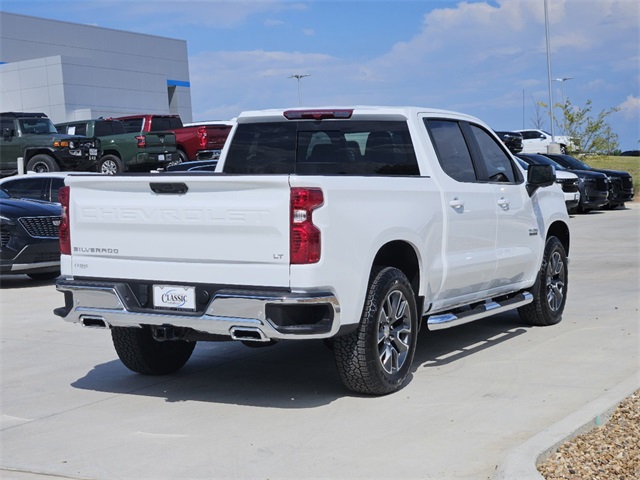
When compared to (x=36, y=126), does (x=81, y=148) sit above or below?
below

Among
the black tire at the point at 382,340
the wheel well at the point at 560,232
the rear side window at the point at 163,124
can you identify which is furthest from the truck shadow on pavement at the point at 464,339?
the rear side window at the point at 163,124

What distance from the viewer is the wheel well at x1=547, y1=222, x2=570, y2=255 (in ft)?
33.5

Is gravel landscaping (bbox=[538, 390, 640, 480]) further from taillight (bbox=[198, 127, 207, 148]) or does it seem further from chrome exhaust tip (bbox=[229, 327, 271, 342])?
taillight (bbox=[198, 127, 207, 148])

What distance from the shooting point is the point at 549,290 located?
9.84 meters

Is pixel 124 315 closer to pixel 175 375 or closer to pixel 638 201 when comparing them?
pixel 175 375

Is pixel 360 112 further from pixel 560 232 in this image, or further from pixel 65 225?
pixel 560 232

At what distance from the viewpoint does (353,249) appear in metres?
6.58

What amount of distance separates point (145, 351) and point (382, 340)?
1974mm

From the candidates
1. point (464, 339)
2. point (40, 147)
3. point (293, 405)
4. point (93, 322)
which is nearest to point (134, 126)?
point (40, 147)

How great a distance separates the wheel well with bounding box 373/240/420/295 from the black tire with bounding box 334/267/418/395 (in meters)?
0.20

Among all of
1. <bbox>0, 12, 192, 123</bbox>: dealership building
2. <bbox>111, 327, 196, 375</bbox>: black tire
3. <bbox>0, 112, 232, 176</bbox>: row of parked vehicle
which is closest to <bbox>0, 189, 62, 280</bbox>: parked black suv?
<bbox>111, 327, 196, 375</bbox>: black tire

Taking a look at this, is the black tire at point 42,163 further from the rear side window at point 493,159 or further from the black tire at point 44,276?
the rear side window at point 493,159

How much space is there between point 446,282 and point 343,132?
1.51m

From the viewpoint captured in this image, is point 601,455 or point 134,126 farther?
point 134,126
